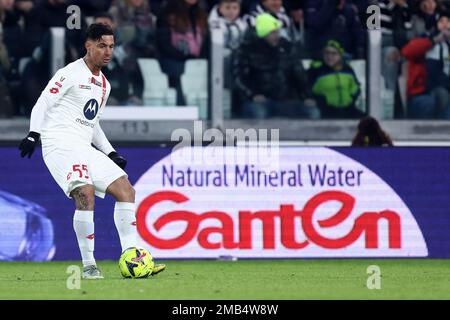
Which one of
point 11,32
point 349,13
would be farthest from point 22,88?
point 349,13

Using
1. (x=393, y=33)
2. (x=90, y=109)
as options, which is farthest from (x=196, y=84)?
(x=90, y=109)

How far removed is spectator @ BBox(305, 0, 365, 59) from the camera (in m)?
16.2

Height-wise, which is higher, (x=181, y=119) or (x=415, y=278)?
(x=181, y=119)

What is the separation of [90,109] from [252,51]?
5.29 metres

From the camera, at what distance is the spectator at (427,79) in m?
16.4

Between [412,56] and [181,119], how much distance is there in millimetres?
3056

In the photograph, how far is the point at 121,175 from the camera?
11023mm

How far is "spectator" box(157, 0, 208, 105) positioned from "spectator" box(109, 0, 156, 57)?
125 millimetres

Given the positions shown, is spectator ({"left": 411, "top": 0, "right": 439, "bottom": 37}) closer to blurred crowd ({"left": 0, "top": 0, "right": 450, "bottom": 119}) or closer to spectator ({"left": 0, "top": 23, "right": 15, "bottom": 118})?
blurred crowd ({"left": 0, "top": 0, "right": 450, "bottom": 119})

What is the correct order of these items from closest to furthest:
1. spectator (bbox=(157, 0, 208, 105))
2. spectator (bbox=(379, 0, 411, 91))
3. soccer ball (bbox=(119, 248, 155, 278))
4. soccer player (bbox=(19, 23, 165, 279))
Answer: soccer ball (bbox=(119, 248, 155, 278)) → soccer player (bbox=(19, 23, 165, 279)) → spectator (bbox=(157, 0, 208, 105)) → spectator (bbox=(379, 0, 411, 91))

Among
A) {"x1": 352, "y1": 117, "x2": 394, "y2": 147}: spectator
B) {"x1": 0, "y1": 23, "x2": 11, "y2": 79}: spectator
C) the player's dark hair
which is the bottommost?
{"x1": 352, "y1": 117, "x2": 394, "y2": 147}: spectator

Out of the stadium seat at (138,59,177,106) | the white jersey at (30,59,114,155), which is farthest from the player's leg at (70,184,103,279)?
the stadium seat at (138,59,177,106)

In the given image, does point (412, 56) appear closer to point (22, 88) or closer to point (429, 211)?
point (429, 211)

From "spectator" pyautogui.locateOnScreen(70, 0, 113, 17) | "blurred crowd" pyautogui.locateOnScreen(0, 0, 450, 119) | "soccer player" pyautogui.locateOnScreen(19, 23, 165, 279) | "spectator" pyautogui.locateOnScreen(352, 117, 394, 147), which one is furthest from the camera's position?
"spectator" pyautogui.locateOnScreen(70, 0, 113, 17)
